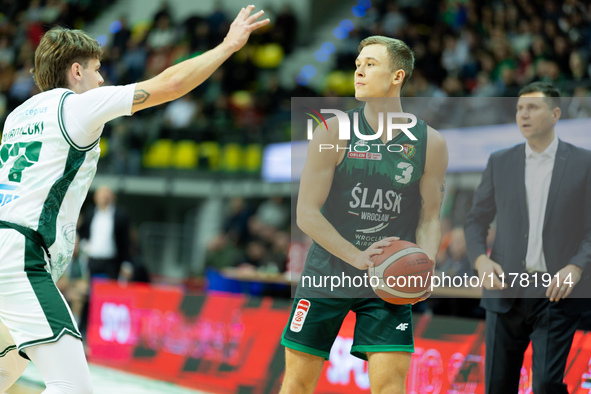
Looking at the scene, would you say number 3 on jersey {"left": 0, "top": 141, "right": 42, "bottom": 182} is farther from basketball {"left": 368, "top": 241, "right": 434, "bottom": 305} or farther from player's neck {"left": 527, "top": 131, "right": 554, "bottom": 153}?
player's neck {"left": 527, "top": 131, "right": 554, "bottom": 153}

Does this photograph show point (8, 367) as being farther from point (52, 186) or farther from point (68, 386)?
point (52, 186)

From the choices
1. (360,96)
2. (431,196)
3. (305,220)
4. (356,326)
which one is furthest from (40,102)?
(431,196)

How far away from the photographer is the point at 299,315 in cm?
410

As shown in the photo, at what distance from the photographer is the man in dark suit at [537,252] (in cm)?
455

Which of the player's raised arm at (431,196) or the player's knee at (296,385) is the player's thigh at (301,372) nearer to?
the player's knee at (296,385)

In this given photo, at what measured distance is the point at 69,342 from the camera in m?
3.31

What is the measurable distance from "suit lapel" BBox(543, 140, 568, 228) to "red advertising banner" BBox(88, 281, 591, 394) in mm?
1013

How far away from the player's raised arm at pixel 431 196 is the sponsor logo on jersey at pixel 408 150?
3.3 inches

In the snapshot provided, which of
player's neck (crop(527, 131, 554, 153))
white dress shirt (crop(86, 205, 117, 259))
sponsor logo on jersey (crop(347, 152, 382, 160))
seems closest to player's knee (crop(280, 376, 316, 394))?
sponsor logo on jersey (crop(347, 152, 382, 160))

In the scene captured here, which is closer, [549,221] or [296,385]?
[296,385]

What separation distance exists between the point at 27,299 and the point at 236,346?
15.2 feet

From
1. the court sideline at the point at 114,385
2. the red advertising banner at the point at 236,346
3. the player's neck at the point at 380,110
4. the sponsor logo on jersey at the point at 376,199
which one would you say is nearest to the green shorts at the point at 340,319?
the sponsor logo on jersey at the point at 376,199

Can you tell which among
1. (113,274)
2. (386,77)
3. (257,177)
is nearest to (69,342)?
(386,77)

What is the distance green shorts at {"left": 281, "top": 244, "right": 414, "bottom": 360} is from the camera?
3.96m
